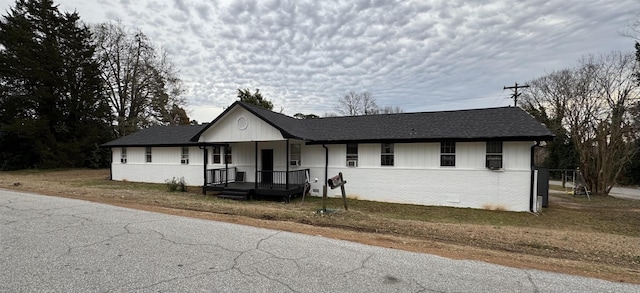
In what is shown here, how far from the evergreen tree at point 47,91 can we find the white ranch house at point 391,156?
18439 mm

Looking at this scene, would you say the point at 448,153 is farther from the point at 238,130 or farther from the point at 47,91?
the point at 47,91

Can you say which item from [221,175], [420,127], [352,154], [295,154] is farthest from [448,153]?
[221,175]

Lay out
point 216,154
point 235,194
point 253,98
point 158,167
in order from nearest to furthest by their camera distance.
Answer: point 235,194, point 216,154, point 158,167, point 253,98

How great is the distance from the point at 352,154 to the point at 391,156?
1775 millimetres

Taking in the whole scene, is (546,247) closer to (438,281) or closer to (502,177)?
(438,281)

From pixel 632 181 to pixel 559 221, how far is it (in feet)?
83.0

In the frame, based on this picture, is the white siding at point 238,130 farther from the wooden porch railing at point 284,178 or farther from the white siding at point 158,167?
the white siding at point 158,167

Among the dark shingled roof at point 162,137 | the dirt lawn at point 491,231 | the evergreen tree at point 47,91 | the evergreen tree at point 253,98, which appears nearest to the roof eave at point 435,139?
the dirt lawn at point 491,231

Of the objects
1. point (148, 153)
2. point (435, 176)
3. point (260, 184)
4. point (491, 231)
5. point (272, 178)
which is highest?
point (148, 153)

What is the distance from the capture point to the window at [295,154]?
14617mm

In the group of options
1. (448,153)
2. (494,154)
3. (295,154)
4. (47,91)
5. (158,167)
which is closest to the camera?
(494,154)

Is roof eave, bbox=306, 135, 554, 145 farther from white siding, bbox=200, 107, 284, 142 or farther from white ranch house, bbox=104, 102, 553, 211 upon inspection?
white siding, bbox=200, 107, 284, 142

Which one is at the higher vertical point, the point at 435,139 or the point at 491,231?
the point at 435,139

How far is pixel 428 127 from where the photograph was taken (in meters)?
12.9
